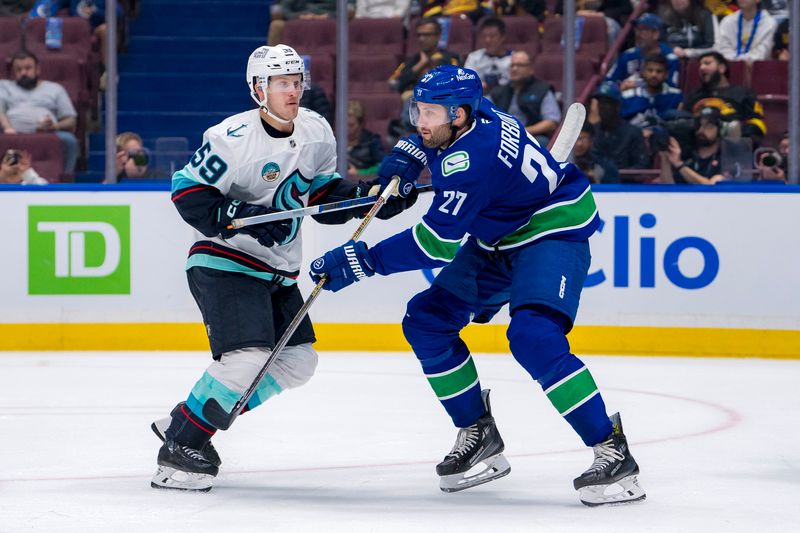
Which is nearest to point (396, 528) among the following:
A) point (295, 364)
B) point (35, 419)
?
point (295, 364)

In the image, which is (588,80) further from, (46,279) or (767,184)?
(46,279)

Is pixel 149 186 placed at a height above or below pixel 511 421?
above

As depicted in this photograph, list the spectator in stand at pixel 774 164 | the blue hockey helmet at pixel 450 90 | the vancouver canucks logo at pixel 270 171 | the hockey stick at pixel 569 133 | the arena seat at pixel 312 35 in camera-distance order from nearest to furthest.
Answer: the blue hockey helmet at pixel 450 90 < the vancouver canucks logo at pixel 270 171 < the hockey stick at pixel 569 133 < the spectator in stand at pixel 774 164 < the arena seat at pixel 312 35

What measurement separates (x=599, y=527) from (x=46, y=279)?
436 cm

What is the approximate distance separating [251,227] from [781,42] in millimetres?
3956

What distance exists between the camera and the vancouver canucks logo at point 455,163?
11.1ft

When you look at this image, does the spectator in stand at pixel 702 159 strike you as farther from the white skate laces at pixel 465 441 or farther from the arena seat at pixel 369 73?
the white skate laces at pixel 465 441

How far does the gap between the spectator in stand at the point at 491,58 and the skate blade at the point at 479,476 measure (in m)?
3.55

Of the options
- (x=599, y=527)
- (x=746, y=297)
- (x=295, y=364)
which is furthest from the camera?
(x=746, y=297)

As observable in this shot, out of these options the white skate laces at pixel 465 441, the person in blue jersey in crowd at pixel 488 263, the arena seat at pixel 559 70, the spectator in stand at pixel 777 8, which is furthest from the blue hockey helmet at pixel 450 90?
the spectator in stand at pixel 777 8

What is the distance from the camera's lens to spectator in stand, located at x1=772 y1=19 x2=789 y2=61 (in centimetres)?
679

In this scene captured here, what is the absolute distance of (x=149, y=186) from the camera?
6949 millimetres

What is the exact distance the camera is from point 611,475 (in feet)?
11.1

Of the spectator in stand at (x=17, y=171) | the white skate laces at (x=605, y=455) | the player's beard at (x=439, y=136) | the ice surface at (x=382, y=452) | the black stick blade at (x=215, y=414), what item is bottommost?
the ice surface at (x=382, y=452)
